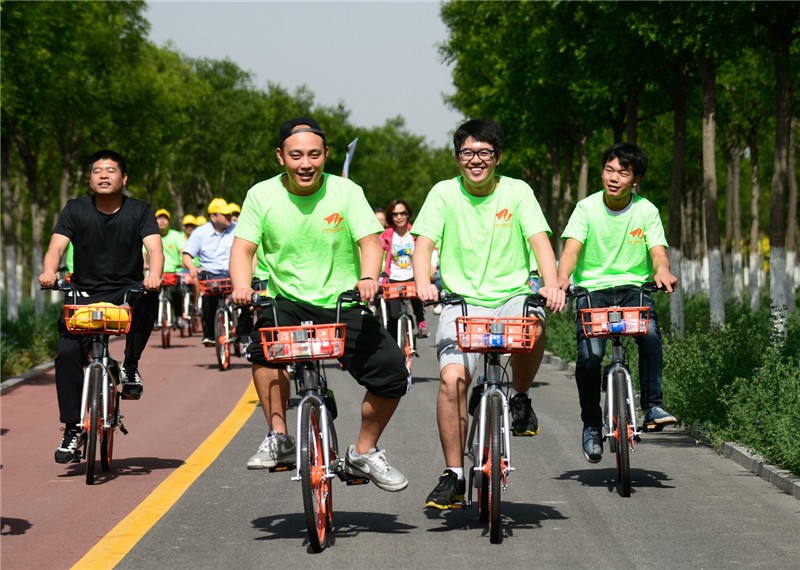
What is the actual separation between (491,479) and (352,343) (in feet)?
3.32

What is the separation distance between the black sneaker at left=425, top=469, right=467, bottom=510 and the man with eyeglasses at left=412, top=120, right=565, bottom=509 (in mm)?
29

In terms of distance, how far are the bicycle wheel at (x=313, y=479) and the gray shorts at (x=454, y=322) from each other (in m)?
0.90

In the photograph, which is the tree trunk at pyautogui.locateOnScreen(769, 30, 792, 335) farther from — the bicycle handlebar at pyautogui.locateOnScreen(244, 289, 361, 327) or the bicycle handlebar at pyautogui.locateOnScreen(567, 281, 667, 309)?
the bicycle handlebar at pyautogui.locateOnScreen(244, 289, 361, 327)

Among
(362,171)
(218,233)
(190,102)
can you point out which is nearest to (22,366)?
(218,233)

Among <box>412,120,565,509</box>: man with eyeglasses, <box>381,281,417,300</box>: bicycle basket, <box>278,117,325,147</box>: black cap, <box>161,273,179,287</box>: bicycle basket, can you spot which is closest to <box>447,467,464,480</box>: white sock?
<box>412,120,565,509</box>: man with eyeglasses

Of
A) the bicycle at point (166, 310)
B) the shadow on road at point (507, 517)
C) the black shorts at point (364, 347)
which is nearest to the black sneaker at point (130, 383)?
the shadow on road at point (507, 517)

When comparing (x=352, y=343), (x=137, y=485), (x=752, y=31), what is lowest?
(x=137, y=485)

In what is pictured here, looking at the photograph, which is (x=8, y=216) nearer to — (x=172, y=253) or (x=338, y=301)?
(x=172, y=253)

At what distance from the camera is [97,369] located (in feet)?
31.4

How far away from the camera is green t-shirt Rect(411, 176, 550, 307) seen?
307 inches

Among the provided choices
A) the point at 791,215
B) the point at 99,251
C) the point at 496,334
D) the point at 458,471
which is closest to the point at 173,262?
the point at 791,215

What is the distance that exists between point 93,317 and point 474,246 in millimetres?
2914

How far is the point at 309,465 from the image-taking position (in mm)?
6793

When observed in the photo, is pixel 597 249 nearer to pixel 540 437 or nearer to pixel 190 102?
pixel 540 437
